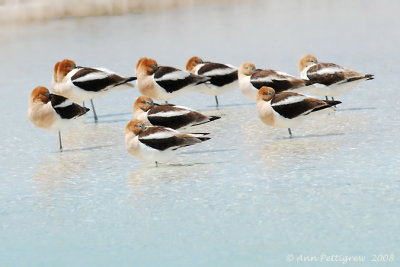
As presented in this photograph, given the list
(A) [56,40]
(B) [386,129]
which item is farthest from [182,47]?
(B) [386,129]

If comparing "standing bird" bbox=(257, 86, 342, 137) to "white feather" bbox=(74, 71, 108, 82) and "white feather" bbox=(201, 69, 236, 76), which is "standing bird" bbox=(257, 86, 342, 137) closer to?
"white feather" bbox=(201, 69, 236, 76)

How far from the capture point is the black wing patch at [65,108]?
34.1 ft

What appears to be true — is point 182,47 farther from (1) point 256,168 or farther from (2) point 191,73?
(1) point 256,168

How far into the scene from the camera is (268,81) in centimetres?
1152

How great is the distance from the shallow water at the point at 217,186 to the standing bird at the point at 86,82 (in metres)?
0.44

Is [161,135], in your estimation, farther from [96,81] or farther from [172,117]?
[96,81]

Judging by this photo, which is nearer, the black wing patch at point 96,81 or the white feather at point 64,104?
the white feather at point 64,104

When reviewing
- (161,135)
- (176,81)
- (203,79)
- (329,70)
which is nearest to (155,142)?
(161,135)

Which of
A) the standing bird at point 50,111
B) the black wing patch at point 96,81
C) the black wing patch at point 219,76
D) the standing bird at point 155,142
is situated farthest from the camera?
the black wing patch at point 219,76

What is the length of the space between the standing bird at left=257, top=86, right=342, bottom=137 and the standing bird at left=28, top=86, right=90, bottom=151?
2.54 m

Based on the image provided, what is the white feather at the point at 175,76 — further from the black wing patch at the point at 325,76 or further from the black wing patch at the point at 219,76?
the black wing patch at the point at 325,76

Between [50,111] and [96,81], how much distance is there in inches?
80.1

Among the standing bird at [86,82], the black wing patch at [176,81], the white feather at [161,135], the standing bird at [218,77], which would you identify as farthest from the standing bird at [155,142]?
the standing bird at [218,77]

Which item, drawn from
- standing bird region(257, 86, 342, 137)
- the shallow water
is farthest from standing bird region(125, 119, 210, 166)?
standing bird region(257, 86, 342, 137)
